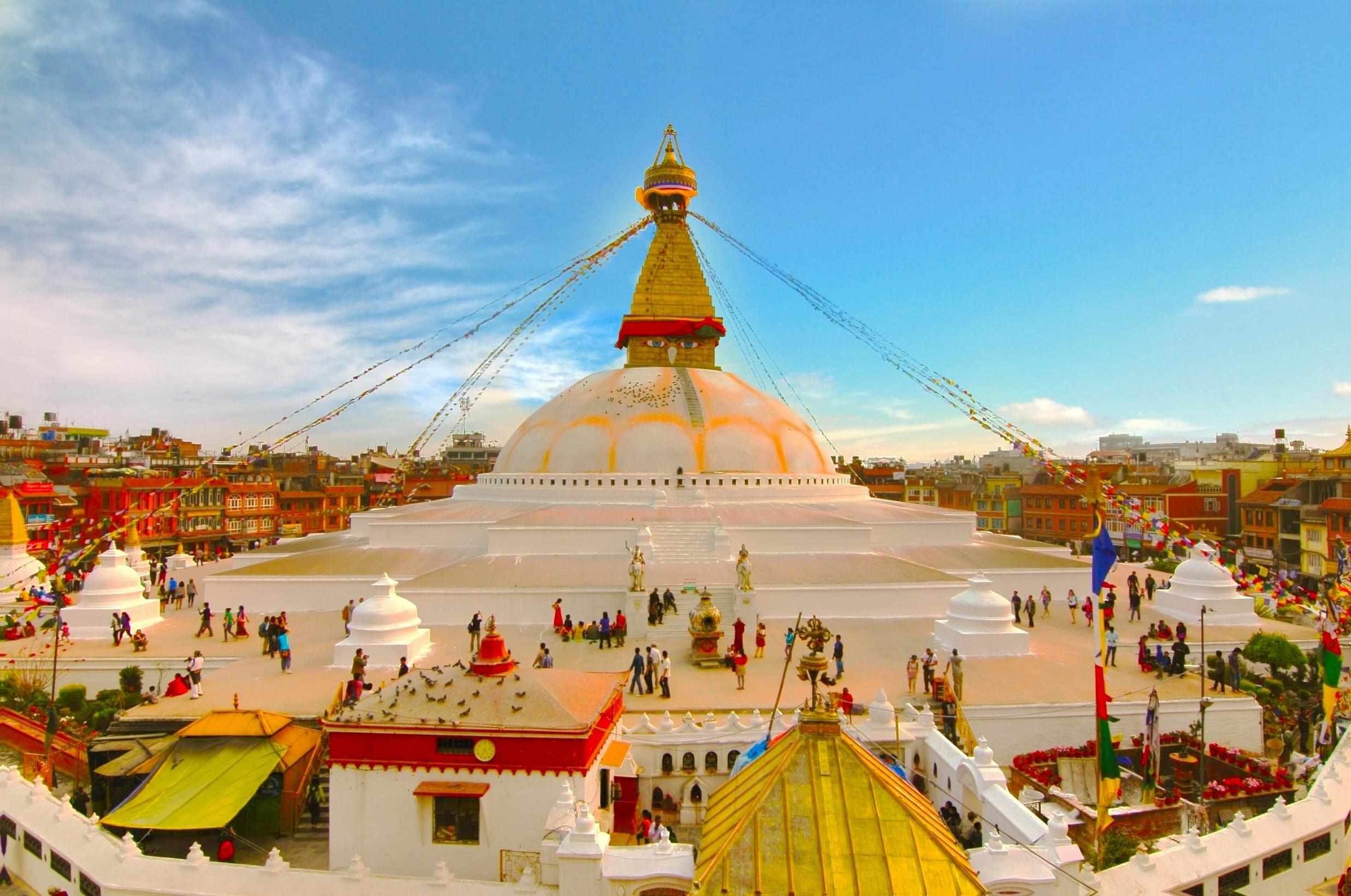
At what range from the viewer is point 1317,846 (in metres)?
6.74

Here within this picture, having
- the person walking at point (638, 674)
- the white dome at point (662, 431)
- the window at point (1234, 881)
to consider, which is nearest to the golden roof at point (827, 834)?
the window at point (1234, 881)

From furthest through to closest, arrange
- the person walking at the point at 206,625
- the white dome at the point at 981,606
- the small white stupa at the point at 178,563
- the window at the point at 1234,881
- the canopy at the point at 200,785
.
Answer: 1. the small white stupa at the point at 178,563
2. the person walking at the point at 206,625
3. the white dome at the point at 981,606
4. the canopy at the point at 200,785
5. the window at the point at 1234,881

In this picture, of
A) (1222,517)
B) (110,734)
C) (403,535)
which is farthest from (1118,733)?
(1222,517)

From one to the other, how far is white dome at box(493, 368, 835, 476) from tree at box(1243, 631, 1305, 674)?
37.1ft

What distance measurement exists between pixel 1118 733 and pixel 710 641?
4.92 m

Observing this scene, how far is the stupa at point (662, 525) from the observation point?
1343 centimetres

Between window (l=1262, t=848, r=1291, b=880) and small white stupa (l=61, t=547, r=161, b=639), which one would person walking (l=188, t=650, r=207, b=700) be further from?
window (l=1262, t=848, r=1291, b=880)

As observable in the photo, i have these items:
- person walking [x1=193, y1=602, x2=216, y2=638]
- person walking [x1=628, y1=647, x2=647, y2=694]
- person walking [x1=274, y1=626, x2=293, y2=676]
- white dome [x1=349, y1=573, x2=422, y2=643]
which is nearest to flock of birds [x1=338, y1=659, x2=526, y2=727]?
person walking [x1=628, y1=647, x2=647, y2=694]

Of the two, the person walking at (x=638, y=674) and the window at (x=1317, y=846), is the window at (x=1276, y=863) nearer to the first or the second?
the window at (x=1317, y=846)

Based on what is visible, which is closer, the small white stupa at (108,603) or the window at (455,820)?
the window at (455,820)

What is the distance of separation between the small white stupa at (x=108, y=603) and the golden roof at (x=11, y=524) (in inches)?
186

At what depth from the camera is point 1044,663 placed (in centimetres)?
1111

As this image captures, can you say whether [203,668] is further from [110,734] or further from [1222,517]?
[1222,517]

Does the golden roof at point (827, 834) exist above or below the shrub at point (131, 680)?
above
